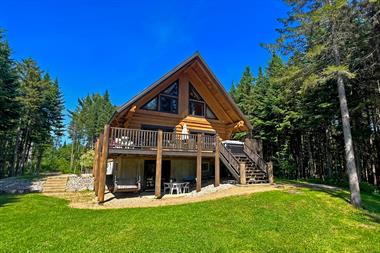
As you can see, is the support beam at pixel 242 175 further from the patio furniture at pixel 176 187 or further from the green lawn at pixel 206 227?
the patio furniture at pixel 176 187

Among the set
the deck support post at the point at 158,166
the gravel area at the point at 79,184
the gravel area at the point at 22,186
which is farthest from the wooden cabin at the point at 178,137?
the gravel area at the point at 22,186

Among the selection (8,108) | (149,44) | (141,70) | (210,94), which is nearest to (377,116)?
(210,94)

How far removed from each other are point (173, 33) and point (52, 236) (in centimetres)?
1813

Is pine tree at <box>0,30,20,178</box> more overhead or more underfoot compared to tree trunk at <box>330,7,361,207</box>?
more overhead

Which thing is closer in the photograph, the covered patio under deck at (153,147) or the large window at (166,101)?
the covered patio under deck at (153,147)

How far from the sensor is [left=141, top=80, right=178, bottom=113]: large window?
15.9m

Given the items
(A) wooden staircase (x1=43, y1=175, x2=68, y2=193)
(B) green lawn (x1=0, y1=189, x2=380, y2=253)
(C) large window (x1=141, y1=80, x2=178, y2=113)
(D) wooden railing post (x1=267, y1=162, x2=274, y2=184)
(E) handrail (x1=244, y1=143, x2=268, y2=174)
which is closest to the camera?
(B) green lawn (x1=0, y1=189, x2=380, y2=253)

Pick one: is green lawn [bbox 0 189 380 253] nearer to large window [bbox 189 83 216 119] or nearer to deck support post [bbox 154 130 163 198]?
deck support post [bbox 154 130 163 198]

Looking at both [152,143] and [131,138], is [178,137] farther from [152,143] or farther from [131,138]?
[131,138]

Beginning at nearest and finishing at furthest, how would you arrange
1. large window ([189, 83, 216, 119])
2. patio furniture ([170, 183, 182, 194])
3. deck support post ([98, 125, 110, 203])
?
deck support post ([98, 125, 110, 203]), patio furniture ([170, 183, 182, 194]), large window ([189, 83, 216, 119])

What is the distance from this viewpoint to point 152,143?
12641 mm

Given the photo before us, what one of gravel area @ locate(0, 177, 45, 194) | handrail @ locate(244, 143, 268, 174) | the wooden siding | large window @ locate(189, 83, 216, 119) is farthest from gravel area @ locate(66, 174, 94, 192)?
handrail @ locate(244, 143, 268, 174)

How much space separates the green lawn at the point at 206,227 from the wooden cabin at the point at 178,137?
3292 mm

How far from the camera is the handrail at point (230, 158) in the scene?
1344 centimetres
